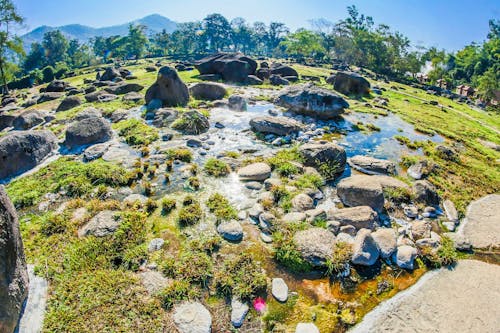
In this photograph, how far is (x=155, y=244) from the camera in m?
9.09

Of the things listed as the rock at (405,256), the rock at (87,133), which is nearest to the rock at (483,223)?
the rock at (405,256)

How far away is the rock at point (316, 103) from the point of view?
76.7 feet

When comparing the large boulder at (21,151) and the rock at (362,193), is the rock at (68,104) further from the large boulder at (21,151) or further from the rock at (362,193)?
the rock at (362,193)

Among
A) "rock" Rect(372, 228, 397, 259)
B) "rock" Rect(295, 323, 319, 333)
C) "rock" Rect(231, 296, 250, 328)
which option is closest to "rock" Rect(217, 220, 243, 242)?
"rock" Rect(231, 296, 250, 328)

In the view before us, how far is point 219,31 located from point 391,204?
448 feet

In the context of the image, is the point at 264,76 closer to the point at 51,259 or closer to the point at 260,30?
the point at 51,259

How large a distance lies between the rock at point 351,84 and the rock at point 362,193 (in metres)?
27.9

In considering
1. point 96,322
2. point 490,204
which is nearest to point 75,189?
point 96,322

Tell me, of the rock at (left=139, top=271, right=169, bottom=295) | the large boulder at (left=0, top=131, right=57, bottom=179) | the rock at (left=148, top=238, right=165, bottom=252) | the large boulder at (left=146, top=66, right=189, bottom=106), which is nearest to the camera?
the rock at (left=139, top=271, right=169, bottom=295)

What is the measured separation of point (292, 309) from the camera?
24.0 ft

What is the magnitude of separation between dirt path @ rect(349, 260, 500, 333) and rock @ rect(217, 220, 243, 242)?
442 centimetres

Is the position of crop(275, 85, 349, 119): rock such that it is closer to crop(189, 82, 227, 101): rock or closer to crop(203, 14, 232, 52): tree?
crop(189, 82, 227, 101): rock

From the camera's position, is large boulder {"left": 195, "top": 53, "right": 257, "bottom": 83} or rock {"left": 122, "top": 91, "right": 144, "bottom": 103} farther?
large boulder {"left": 195, "top": 53, "right": 257, "bottom": 83}

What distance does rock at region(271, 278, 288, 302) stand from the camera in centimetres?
754
